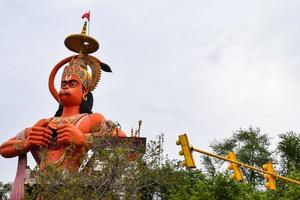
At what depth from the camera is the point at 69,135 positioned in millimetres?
15000

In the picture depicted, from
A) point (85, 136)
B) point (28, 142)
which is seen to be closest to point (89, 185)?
point (85, 136)

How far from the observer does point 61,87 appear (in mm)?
17062

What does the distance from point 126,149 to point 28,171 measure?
5.26m

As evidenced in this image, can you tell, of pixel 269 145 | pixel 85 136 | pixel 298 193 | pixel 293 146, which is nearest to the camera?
pixel 85 136

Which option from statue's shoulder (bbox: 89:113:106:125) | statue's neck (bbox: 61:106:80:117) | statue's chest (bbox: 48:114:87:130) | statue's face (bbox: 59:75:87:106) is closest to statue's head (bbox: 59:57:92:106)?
statue's face (bbox: 59:75:87:106)

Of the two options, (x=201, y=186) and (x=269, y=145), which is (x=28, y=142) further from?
(x=269, y=145)

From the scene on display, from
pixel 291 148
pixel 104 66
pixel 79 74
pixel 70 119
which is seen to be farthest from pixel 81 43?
pixel 291 148

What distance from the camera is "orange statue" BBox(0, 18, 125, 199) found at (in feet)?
49.4

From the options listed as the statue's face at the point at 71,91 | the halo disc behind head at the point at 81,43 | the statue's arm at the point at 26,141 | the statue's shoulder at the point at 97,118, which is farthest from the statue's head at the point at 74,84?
the statue's arm at the point at 26,141

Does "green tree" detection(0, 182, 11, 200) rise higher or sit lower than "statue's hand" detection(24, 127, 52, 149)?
higher

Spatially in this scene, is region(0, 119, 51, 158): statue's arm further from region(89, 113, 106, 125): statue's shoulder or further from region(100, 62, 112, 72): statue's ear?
region(100, 62, 112, 72): statue's ear

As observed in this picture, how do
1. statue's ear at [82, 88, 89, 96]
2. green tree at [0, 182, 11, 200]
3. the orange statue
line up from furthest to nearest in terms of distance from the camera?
1. green tree at [0, 182, 11, 200]
2. statue's ear at [82, 88, 89, 96]
3. the orange statue

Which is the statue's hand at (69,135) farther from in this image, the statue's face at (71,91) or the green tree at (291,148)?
the green tree at (291,148)

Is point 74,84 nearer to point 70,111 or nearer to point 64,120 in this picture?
point 70,111
